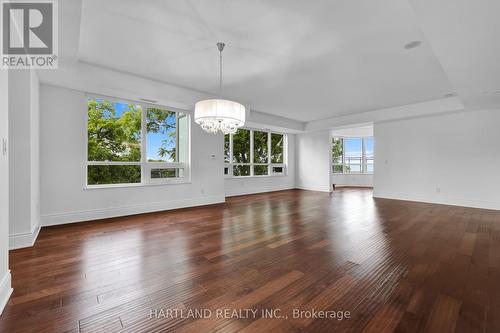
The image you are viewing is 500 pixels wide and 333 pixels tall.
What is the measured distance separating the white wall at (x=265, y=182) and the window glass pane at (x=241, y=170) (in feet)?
0.55

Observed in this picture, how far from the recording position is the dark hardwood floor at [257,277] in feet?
4.79

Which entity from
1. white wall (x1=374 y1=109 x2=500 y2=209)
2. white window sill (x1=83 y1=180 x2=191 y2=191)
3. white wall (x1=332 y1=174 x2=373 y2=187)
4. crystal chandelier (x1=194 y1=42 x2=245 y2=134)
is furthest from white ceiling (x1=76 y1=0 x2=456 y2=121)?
white wall (x1=332 y1=174 x2=373 y2=187)

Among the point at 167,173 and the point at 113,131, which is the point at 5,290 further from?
the point at 167,173

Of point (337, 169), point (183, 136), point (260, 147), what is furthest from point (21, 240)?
point (337, 169)

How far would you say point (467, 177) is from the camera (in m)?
5.46

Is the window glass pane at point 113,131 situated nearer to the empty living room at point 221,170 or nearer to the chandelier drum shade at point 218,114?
the empty living room at point 221,170

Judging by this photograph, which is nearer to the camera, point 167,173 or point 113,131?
point 113,131

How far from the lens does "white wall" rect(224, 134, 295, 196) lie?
7401 mm

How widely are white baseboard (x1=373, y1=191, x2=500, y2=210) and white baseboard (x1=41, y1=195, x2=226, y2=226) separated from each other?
547cm

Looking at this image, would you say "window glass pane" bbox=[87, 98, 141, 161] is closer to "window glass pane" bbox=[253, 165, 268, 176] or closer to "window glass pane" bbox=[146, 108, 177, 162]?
"window glass pane" bbox=[146, 108, 177, 162]

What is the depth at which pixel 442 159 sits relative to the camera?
584 centimetres

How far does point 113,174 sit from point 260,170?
506cm

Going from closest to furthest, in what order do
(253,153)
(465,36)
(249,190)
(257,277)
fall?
(257,277) → (465,36) → (249,190) → (253,153)

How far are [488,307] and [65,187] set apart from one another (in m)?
5.57
